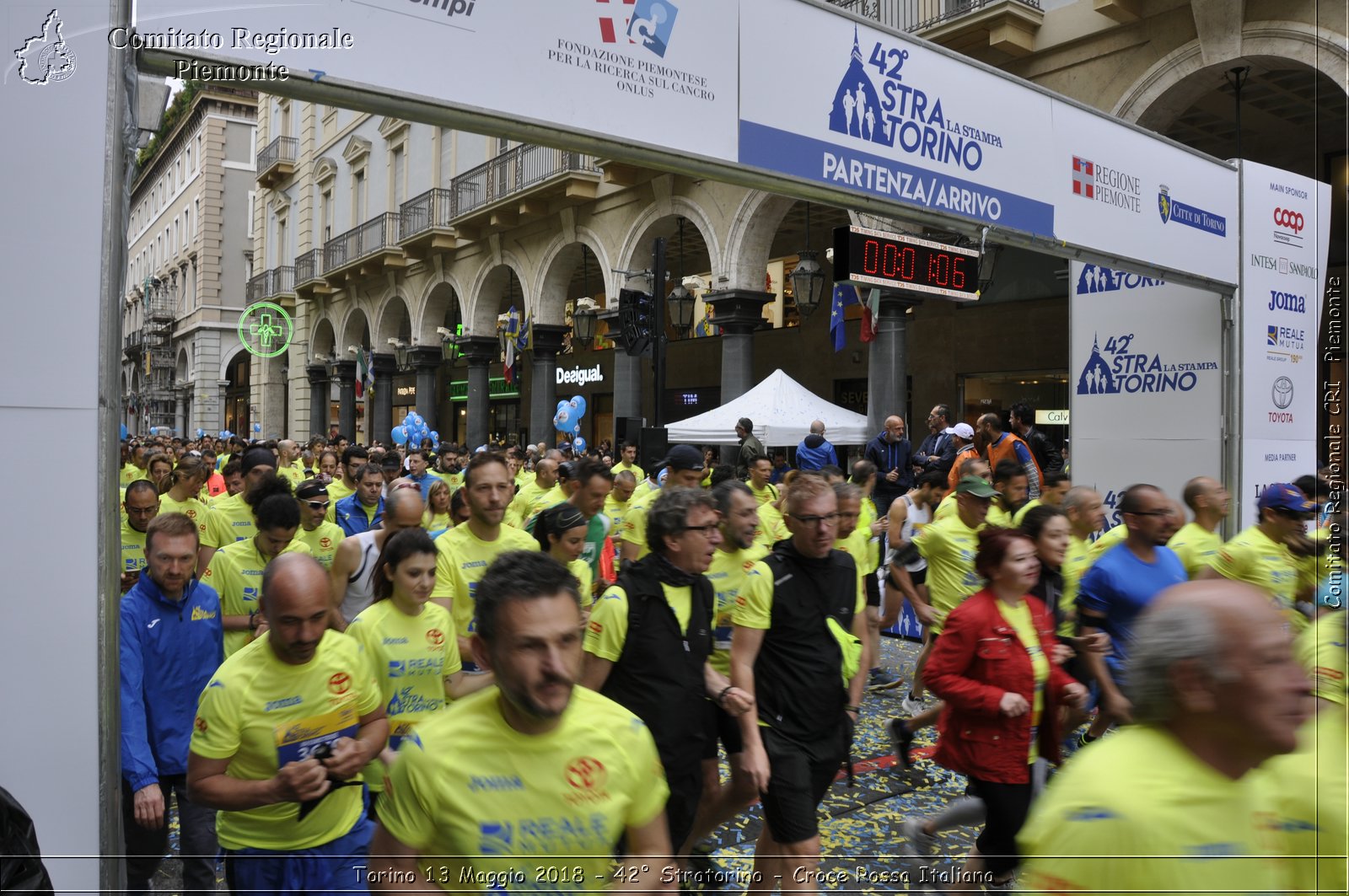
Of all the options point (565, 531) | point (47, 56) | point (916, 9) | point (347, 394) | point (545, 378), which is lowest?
point (565, 531)

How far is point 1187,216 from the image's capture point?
30.0ft

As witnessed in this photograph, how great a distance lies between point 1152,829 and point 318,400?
4050cm

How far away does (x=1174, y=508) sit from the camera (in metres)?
5.37

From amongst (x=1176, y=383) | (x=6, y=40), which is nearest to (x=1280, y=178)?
(x=1176, y=383)

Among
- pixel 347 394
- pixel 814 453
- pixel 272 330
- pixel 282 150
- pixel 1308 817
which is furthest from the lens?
pixel 282 150

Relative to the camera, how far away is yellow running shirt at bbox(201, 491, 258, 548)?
23.5ft

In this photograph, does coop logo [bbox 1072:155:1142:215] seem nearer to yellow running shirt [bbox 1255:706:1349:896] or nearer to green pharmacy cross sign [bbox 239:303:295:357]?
yellow running shirt [bbox 1255:706:1349:896]

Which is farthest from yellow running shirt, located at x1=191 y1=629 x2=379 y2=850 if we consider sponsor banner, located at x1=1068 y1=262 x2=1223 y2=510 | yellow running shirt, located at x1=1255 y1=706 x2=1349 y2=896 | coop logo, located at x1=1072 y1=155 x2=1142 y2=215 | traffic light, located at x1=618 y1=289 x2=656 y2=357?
sponsor banner, located at x1=1068 y1=262 x2=1223 y2=510

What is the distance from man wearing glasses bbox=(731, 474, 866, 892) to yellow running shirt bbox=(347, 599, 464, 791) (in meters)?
1.32

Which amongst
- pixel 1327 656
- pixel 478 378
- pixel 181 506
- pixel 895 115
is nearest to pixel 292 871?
pixel 1327 656

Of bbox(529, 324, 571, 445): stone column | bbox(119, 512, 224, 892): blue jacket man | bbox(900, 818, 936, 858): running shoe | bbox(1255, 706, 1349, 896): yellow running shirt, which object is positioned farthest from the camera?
bbox(529, 324, 571, 445): stone column

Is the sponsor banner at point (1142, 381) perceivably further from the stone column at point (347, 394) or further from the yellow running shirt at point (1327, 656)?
the stone column at point (347, 394)

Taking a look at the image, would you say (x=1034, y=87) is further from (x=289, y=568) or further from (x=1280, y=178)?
(x=289, y=568)

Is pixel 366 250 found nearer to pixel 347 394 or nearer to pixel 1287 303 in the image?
pixel 347 394
